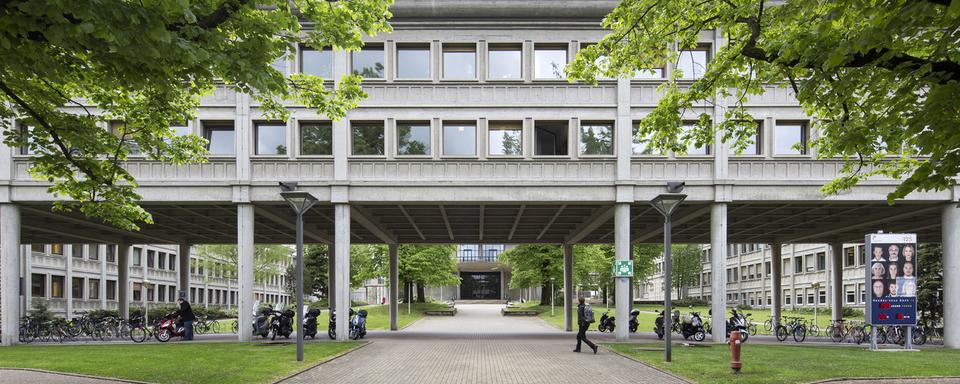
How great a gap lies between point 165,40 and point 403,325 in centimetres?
3031

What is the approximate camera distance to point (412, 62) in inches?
958

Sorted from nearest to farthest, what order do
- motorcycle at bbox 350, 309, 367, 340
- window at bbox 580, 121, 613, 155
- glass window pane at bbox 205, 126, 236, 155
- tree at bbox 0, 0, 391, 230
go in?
tree at bbox 0, 0, 391, 230 < window at bbox 580, 121, 613, 155 < glass window pane at bbox 205, 126, 236, 155 < motorcycle at bbox 350, 309, 367, 340

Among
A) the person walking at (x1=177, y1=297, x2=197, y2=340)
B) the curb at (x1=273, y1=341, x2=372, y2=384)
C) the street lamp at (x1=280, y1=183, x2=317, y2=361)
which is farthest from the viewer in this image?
the person walking at (x1=177, y1=297, x2=197, y2=340)

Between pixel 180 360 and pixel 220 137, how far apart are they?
9948 millimetres

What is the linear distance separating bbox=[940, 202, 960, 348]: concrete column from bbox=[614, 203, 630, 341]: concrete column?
1027 centimetres

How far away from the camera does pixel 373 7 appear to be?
1165 centimetres

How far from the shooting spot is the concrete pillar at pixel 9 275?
2333cm

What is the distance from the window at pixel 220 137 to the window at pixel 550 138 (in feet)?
33.6

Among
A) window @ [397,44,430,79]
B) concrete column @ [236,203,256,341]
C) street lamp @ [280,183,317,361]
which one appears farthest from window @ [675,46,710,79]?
concrete column @ [236,203,256,341]

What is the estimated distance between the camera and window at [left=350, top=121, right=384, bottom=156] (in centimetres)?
2412

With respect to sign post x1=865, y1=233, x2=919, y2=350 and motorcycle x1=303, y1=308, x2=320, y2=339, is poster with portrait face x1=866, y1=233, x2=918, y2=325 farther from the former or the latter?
motorcycle x1=303, y1=308, x2=320, y2=339

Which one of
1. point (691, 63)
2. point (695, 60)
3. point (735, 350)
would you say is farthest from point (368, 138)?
point (735, 350)

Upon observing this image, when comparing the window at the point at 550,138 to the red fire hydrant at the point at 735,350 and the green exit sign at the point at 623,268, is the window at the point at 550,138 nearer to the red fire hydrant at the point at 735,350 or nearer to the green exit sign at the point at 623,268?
the green exit sign at the point at 623,268

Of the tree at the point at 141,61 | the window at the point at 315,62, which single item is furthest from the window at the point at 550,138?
the tree at the point at 141,61
